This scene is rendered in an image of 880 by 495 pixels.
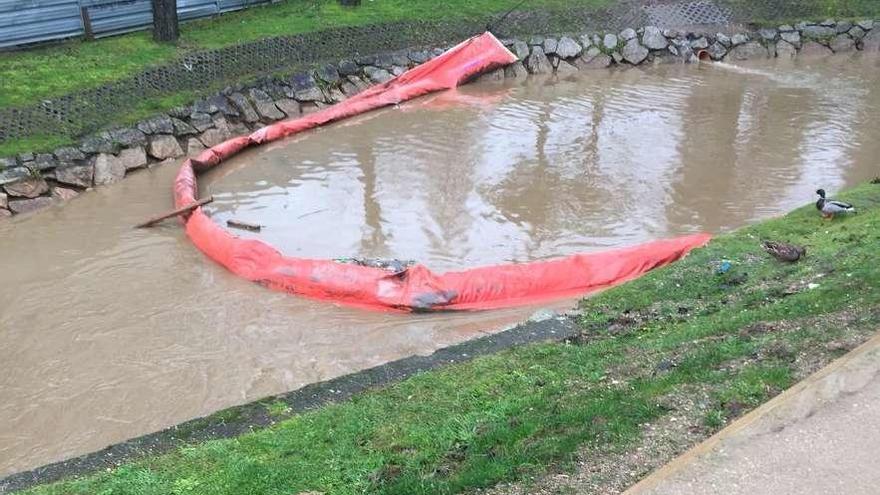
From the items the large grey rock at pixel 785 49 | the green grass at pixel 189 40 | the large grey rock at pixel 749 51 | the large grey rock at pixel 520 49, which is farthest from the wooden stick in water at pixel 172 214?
the large grey rock at pixel 785 49

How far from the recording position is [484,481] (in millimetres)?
4406

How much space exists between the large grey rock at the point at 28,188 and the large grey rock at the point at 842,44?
63.2 ft

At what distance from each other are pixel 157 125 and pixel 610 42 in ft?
38.6

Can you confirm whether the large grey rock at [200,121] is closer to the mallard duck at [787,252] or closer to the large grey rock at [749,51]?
the mallard duck at [787,252]

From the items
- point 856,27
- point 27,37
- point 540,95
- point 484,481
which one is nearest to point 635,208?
point 540,95

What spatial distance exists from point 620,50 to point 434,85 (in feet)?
18.5

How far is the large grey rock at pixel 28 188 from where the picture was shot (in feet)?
39.2

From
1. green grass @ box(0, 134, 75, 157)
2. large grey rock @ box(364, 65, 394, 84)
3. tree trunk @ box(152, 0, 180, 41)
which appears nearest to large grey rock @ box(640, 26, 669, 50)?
large grey rock @ box(364, 65, 394, 84)

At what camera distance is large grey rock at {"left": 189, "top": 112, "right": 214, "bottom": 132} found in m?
14.7

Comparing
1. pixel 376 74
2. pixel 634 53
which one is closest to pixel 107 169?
pixel 376 74

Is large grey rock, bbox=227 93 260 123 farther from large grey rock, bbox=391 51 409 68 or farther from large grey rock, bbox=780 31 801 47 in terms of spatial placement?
large grey rock, bbox=780 31 801 47

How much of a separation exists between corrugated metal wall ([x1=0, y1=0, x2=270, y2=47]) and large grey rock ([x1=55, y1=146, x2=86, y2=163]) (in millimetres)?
3827

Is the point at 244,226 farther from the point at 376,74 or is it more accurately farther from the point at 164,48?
the point at 376,74

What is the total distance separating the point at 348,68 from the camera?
17.6m
